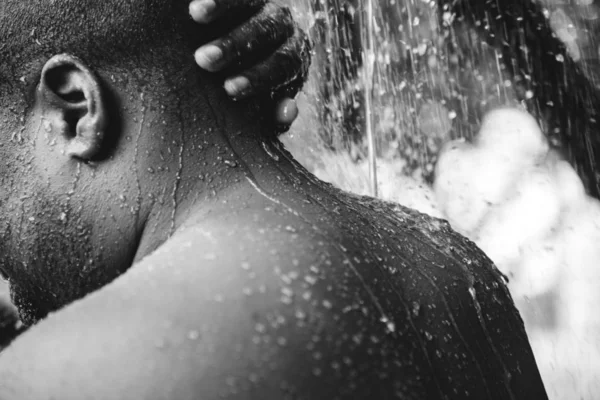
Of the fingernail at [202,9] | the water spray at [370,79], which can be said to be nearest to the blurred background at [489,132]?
the water spray at [370,79]

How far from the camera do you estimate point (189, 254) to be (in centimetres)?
156

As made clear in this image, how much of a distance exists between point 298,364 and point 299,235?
1.03 ft

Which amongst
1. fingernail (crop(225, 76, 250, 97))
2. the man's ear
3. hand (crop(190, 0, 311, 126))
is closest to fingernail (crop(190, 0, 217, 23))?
hand (crop(190, 0, 311, 126))

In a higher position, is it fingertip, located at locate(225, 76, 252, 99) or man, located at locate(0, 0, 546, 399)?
fingertip, located at locate(225, 76, 252, 99)

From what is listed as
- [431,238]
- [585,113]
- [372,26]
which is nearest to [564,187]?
[585,113]

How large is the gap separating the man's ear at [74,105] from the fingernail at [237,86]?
0.31 m

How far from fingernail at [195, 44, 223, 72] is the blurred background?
4197mm

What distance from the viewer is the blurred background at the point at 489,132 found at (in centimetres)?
612

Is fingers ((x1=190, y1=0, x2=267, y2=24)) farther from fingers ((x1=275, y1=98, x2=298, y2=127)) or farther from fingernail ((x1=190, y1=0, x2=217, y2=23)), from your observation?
fingers ((x1=275, y1=98, x2=298, y2=127))

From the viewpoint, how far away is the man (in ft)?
4.64

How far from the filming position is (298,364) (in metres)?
1.44

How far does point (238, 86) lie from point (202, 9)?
21 cm

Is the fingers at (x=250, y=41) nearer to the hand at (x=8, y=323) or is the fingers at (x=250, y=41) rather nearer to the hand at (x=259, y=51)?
the hand at (x=259, y=51)

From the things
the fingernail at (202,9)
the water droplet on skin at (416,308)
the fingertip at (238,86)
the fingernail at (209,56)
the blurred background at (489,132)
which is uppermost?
the fingernail at (202,9)
